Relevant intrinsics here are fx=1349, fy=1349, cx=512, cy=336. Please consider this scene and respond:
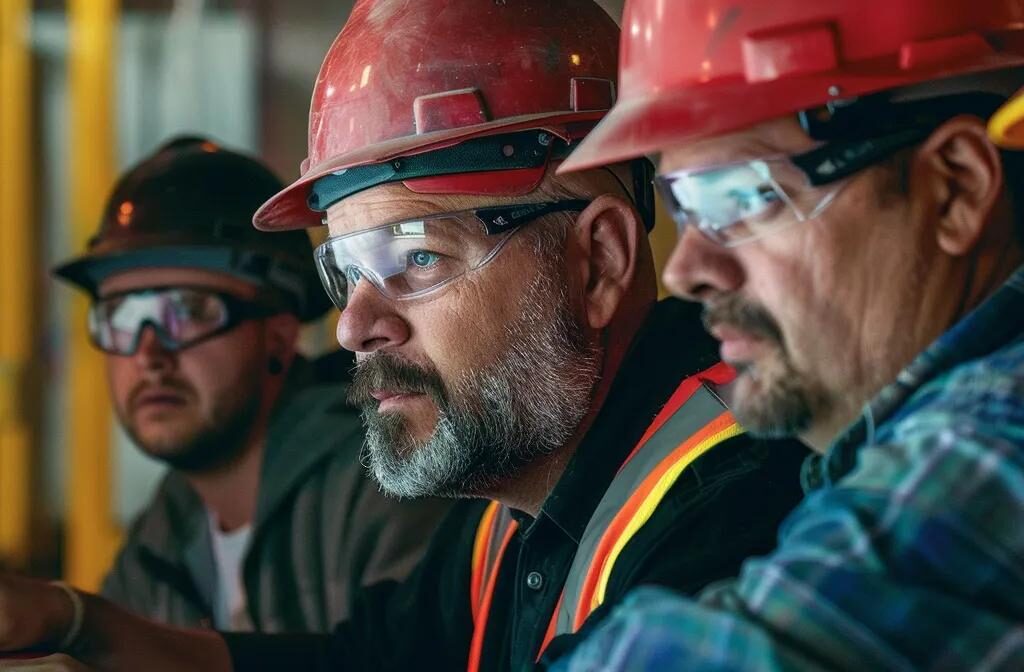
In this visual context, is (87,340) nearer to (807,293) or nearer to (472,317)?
(472,317)

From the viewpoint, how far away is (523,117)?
229 cm

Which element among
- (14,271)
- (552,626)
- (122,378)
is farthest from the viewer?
(14,271)

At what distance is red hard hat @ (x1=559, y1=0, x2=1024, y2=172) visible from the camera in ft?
5.00

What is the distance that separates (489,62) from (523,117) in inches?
4.9

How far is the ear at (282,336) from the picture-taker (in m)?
4.02

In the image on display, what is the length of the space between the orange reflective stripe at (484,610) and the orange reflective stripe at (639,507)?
404 millimetres

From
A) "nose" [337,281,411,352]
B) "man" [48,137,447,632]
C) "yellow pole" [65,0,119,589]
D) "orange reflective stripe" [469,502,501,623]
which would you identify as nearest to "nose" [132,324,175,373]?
"man" [48,137,447,632]

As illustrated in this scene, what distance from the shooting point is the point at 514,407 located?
7.57ft

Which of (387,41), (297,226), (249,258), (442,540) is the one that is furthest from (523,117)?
(249,258)

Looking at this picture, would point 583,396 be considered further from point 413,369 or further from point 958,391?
point 958,391

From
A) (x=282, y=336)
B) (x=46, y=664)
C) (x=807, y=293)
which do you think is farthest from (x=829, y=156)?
(x=282, y=336)

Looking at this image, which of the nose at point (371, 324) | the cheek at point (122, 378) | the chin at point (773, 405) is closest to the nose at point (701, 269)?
the chin at point (773, 405)

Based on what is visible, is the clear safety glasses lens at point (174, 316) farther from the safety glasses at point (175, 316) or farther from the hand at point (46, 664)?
the hand at point (46, 664)

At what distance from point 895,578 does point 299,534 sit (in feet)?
8.94
